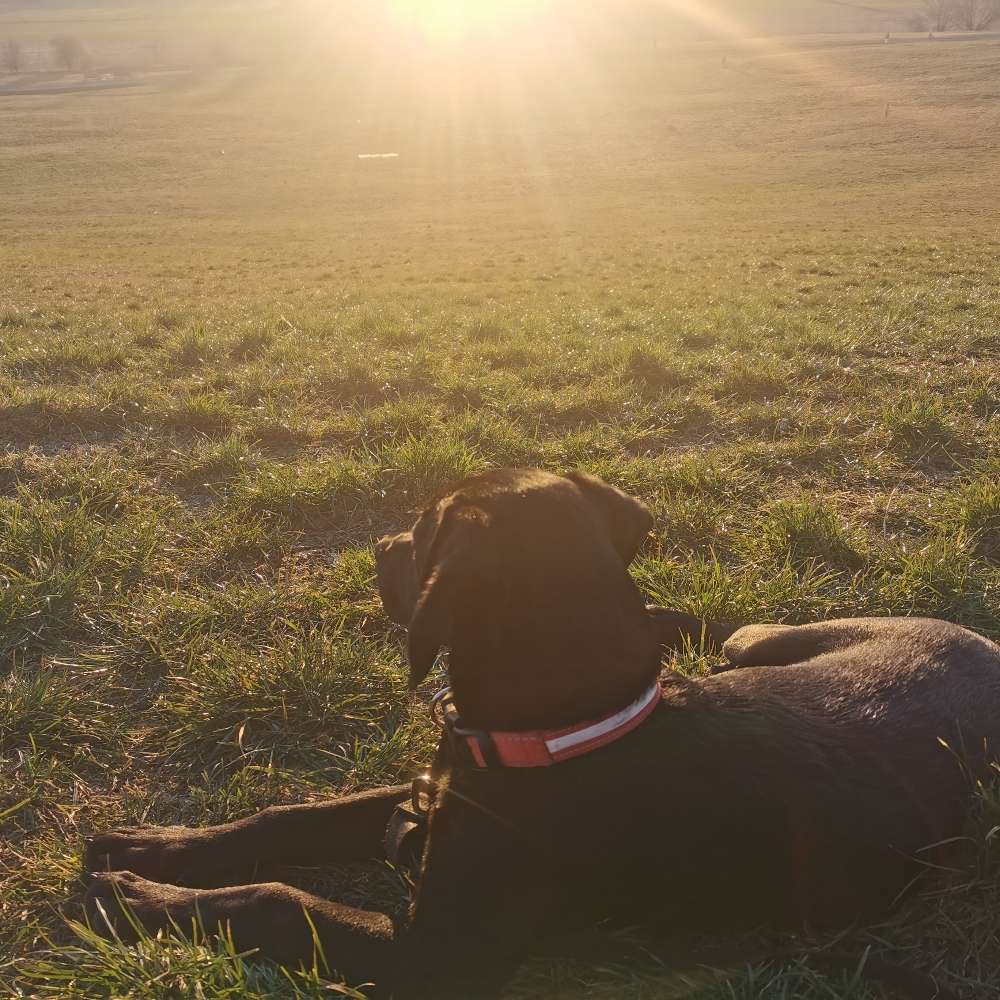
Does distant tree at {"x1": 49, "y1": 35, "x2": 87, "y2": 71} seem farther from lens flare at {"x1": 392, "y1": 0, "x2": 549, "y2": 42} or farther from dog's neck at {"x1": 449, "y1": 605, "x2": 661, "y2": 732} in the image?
dog's neck at {"x1": 449, "y1": 605, "x2": 661, "y2": 732}

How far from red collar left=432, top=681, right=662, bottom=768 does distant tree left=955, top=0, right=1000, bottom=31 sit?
491 ft

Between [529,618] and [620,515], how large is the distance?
69 cm

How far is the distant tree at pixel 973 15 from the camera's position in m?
118

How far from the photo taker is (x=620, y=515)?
123 inches

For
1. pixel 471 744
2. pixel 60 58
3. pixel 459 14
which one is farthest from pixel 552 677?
pixel 459 14

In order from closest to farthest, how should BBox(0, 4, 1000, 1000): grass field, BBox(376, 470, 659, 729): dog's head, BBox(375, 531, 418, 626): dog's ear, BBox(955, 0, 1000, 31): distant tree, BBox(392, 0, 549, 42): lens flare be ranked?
BBox(376, 470, 659, 729): dog's head
BBox(0, 4, 1000, 1000): grass field
BBox(375, 531, 418, 626): dog's ear
BBox(955, 0, 1000, 31): distant tree
BBox(392, 0, 549, 42): lens flare

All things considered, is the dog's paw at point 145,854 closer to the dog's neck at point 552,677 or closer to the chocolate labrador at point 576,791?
the chocolate labrador at point 576,791

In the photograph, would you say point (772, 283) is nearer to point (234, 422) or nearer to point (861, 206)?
point (234, 422)

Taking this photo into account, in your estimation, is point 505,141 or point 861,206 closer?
point 861,206

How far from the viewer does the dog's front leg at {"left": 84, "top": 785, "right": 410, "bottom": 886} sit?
2908mm

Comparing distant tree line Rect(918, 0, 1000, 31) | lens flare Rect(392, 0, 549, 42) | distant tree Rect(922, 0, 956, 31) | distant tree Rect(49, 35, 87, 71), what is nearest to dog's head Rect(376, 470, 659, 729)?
distant tree Rect(49, 35, 87, 71)

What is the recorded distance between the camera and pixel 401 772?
11.1 feet

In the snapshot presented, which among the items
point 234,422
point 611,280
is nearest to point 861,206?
point 611,280

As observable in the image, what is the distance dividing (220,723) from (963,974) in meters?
2.89
